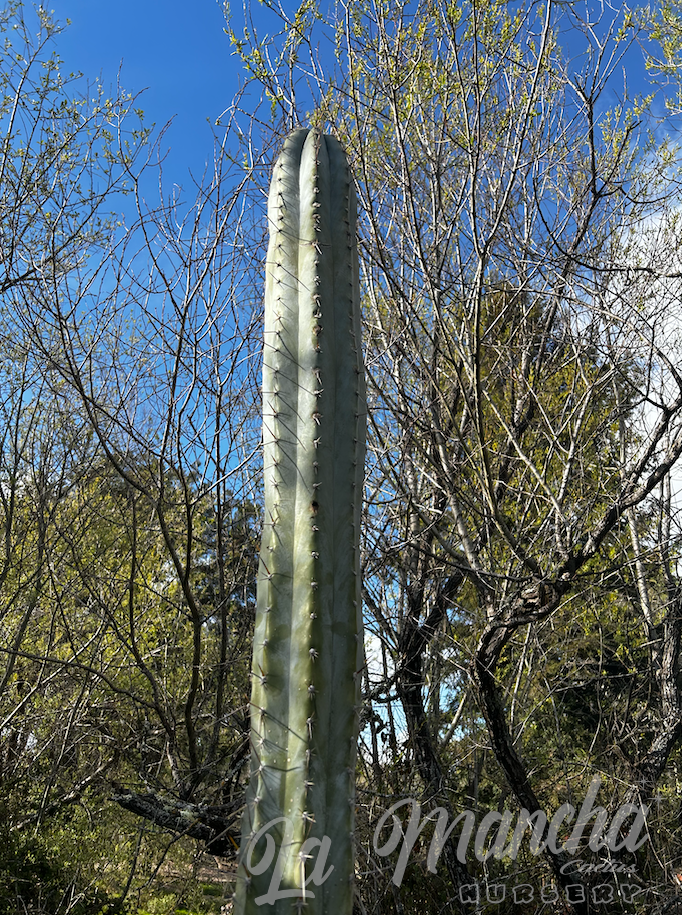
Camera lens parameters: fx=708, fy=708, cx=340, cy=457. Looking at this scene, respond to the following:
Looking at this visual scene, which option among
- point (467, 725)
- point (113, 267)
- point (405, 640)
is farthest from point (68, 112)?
point (467, 725)

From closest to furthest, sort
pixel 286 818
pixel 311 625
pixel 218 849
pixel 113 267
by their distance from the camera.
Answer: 1. pixel 286 818
2. pixel 311 625
3. pixel 218 849
4. pixel 113 267

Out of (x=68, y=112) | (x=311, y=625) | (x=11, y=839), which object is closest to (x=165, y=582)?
(x=11, y=839)

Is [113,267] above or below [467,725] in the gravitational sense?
above

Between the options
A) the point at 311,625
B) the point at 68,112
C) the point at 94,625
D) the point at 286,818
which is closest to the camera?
the point at 286,818

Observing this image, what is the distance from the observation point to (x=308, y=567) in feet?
5.94

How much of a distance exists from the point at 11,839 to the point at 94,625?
1.39m

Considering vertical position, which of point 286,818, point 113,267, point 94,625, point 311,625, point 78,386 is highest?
point 113,267

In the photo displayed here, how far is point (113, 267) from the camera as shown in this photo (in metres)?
3.73

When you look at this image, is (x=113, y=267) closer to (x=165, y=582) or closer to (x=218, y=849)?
(x=165, y=582)

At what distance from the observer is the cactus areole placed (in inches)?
62.9

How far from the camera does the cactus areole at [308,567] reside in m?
1.60

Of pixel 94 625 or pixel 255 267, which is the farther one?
pixel 94 625

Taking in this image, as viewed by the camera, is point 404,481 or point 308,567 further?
point 404,481

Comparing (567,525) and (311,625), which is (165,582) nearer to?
(567,525)
